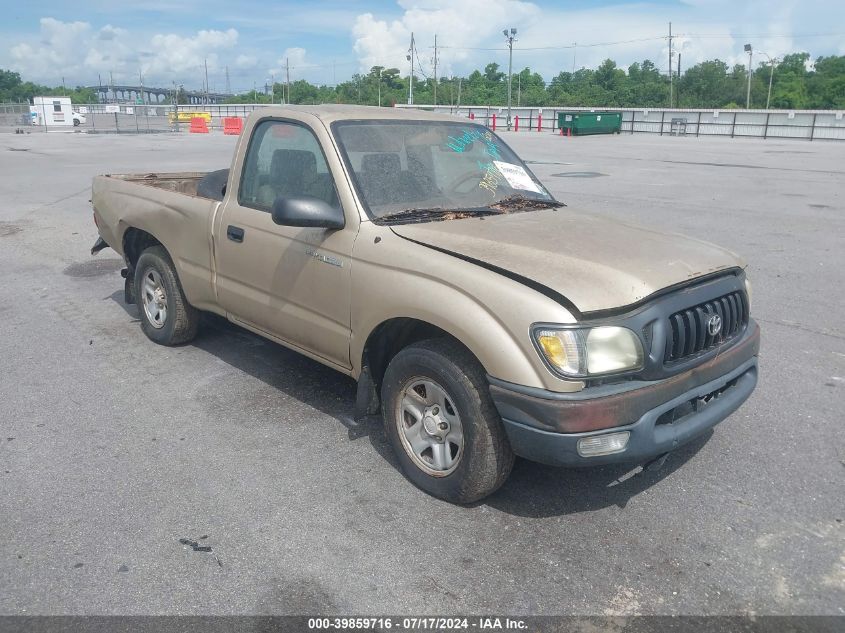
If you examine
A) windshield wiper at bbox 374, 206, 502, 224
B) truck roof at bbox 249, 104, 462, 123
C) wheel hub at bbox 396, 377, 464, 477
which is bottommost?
wheel hub at bbox 396, 377, 464, 477

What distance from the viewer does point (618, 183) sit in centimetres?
1750

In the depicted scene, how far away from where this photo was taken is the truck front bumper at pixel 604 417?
3.01 metres

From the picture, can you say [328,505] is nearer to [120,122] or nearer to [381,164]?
[381,164]

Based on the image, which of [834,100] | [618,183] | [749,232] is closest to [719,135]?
[618,183]

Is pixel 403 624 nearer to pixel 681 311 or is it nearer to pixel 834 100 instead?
pixel 681 311

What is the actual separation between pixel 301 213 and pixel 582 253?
4.62ft

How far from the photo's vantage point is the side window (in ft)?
14.1

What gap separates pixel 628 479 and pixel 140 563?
2.36 meters

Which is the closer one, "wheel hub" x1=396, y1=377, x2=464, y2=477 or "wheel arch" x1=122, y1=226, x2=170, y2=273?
"wheel hub" x1=396, y1=377, x2=464, y2=477

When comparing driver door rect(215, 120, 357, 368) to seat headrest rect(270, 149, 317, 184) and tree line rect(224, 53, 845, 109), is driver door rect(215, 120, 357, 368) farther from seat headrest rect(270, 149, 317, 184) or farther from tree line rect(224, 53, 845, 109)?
tree line rect(224, 53, 845, 109)

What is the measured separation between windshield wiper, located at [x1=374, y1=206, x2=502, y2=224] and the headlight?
4.04 feet

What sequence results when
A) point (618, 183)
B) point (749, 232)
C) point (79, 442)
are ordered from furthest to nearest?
1. point (618, 183)
2. point (749, 232)
3. point (79, 442)

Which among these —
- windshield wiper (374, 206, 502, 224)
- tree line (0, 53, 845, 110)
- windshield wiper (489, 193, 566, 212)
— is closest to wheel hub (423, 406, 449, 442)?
windshield wiper (374, 206, 502, 224)

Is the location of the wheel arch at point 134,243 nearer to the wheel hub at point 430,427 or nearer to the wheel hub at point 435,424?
the wheel hub at point 430,427
